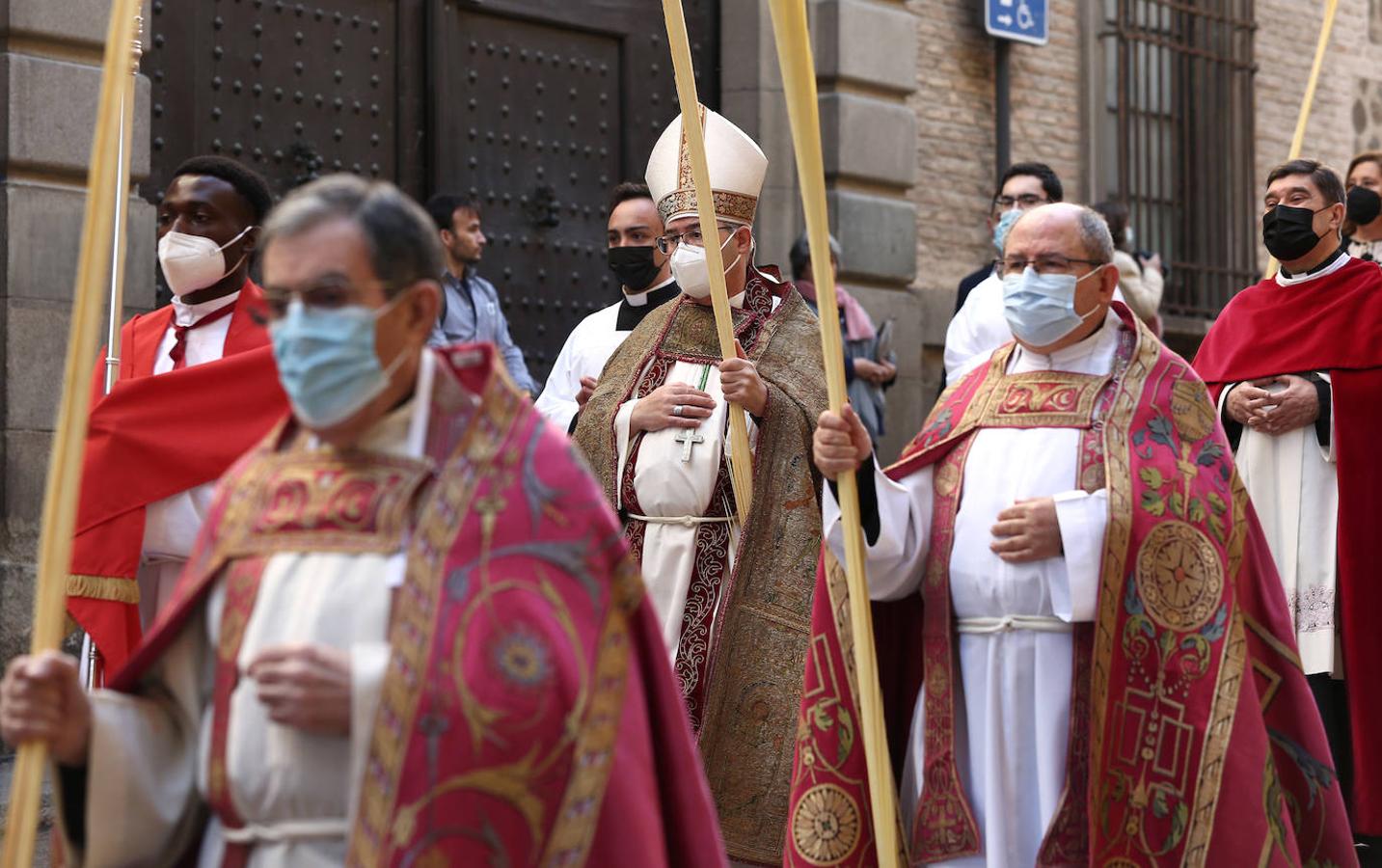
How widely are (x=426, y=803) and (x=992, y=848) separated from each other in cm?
215

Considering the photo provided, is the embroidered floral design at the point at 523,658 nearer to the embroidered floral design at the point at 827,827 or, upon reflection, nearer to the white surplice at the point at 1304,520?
the embroidered floral design at the point at 827,827

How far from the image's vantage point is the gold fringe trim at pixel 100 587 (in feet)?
16.5

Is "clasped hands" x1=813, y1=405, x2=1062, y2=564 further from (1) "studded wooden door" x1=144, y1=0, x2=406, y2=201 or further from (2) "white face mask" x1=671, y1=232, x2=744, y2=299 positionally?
(1) "studded wooden door" x1=144, y1=0, x2=406, y2=201

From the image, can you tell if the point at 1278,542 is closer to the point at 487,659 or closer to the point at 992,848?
the point at 992,848

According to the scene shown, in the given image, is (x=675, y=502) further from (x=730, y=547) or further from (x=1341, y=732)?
(x=1341, y=732)

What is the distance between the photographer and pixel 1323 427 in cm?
683

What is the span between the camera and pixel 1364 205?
780cm

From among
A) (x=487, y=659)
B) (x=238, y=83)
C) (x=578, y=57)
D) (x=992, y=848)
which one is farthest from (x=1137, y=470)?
(x=578, y=57)

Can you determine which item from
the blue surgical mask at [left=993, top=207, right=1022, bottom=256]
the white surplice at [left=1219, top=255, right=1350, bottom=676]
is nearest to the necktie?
the blue surgical mask at [left=993, top=207, right=1022, bottom=256]

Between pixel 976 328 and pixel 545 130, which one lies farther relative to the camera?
pixel 545 130

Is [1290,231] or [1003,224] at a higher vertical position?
[1003,224]

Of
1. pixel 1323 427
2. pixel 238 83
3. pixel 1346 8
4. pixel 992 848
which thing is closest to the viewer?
pixel 992 848

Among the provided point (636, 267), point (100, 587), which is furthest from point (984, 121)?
point (100, 587)

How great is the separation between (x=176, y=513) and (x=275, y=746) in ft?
7.63
